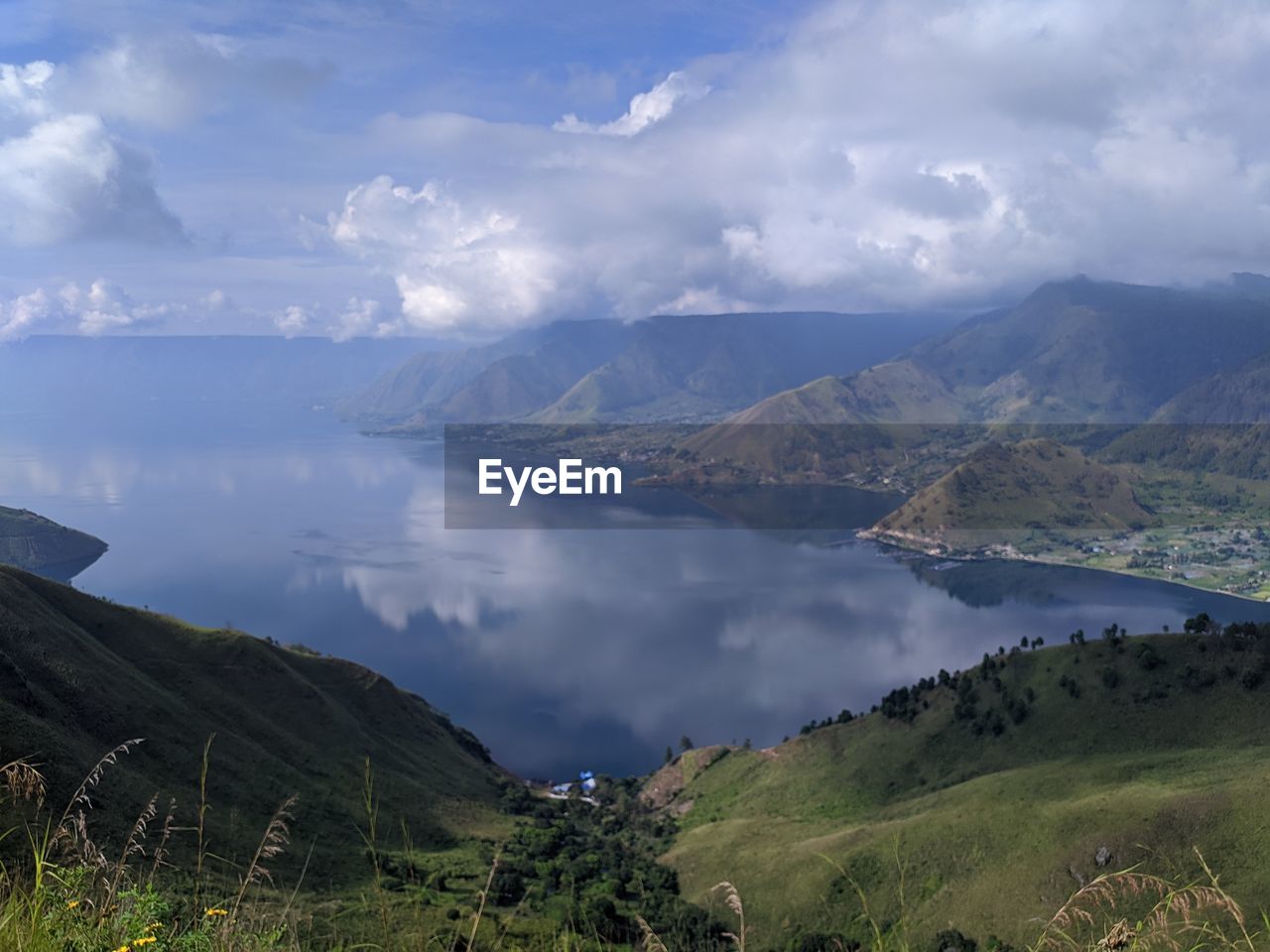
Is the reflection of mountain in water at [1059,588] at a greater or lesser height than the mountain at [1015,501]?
lesser

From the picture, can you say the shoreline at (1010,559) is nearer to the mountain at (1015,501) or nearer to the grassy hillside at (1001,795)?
the mountain at (1015,501)

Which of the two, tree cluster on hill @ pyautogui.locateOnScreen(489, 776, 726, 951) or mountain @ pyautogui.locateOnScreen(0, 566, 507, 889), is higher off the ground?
mountain @ pyautogui.locateOnScreen(0, 566, 507, 889)

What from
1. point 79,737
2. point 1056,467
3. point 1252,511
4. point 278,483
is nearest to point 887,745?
point 79,737

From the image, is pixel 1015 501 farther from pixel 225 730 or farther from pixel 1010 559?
pixel 225 730

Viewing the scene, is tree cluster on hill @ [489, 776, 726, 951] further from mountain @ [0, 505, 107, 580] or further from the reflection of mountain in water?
mountain @ [0, 505, 107, 580]

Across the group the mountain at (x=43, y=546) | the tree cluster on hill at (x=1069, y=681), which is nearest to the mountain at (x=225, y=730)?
the tree cluster on hill at (x=1069, y=681)

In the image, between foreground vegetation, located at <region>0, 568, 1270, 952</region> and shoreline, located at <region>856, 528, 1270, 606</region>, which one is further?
shoreline, located at <region>856, 528, 1270, 606</region>

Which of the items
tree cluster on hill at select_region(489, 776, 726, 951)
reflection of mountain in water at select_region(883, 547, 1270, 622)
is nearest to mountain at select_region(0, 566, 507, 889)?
tree cluster on hill at select_region(489, 776, 726, 951)
